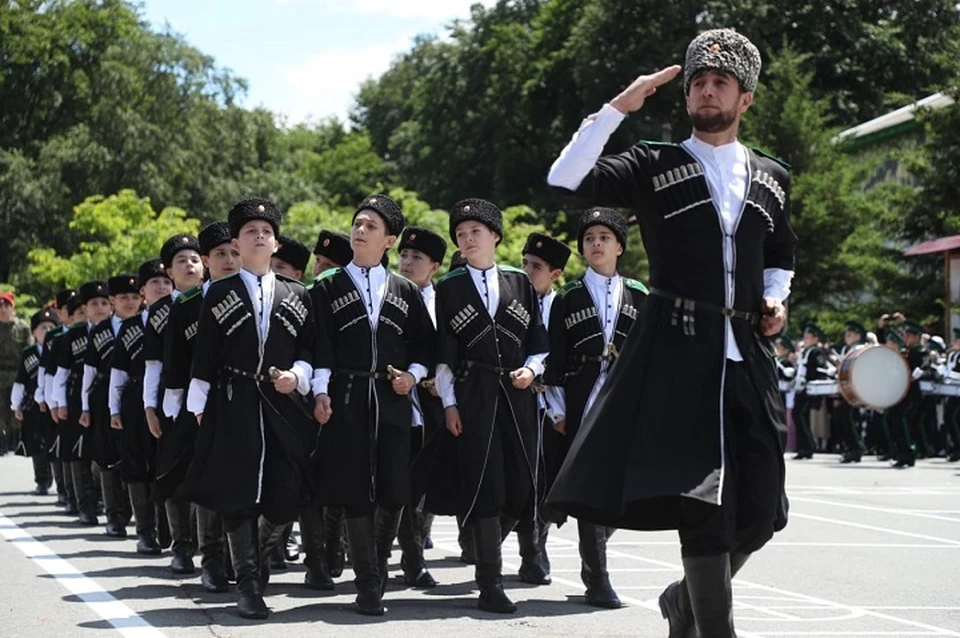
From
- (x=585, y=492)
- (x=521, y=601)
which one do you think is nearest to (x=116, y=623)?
(x=521, y=601)

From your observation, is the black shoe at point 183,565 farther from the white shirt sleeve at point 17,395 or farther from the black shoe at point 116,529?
the white shirt sleeve at point 17,395

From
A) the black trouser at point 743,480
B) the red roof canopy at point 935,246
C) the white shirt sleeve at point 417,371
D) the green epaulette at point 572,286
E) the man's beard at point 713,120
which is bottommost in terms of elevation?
the black trouser at point 743,480

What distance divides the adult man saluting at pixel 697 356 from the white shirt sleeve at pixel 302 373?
3505mm

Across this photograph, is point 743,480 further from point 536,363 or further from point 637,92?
point 536,363

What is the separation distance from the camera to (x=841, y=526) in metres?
15.8

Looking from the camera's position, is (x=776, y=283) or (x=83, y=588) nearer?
(x=776, y=283)

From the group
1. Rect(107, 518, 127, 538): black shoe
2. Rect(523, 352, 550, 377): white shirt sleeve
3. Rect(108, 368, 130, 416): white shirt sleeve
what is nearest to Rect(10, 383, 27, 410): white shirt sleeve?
Rect(107, 518, 127, 538): black shoe

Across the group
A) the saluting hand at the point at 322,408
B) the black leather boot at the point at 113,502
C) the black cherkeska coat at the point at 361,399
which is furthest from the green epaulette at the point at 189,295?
the black leather boot at the point at 113,502

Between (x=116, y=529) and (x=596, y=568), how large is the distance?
5.91 meters

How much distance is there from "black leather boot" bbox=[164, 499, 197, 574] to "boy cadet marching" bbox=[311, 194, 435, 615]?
1963mm

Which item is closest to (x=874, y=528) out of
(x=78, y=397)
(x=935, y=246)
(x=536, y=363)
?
(x=536, y=363)

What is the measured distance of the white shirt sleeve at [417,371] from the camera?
10562 mm

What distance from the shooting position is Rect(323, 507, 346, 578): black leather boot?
11781 millimetres

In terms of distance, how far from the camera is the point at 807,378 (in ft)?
96.3
